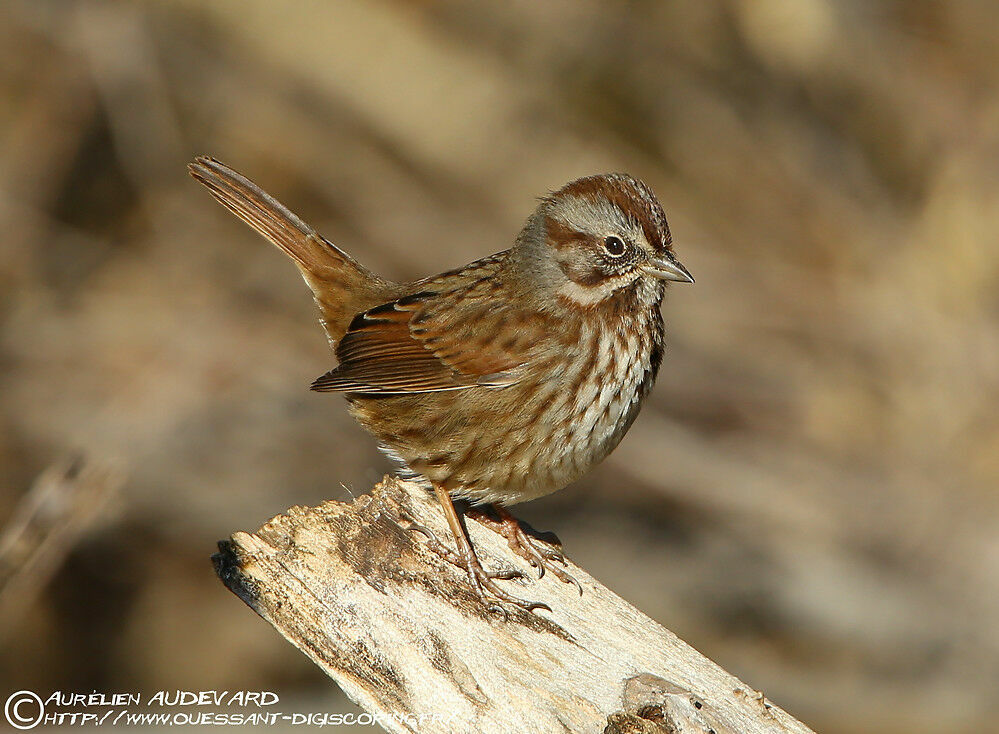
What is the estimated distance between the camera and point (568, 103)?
309 inches

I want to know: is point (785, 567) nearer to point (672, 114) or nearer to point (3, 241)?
point (672, 114)

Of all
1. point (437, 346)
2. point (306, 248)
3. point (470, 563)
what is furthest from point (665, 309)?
point (470, 563)

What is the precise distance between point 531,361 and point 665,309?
124 inches

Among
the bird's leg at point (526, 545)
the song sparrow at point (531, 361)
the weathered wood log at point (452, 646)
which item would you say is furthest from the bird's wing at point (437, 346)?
the weathered wood log at point (452, 646)

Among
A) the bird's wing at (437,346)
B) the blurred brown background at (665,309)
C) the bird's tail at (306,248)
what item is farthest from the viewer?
the blurred brown background at (665,309)

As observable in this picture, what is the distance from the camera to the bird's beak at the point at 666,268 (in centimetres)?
402

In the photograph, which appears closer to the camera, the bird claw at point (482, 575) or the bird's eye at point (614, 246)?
the bird claw at point (482, 575)

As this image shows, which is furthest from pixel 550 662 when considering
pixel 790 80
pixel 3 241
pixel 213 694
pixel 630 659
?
pixel 790 80

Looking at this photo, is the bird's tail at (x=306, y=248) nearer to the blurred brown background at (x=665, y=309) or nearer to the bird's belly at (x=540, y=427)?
the bird's belly at (x=540, y=427)

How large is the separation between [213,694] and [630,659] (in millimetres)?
3142

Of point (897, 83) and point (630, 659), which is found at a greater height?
point (897, 83)

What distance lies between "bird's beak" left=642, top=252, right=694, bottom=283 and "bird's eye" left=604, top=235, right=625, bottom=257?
9 cm

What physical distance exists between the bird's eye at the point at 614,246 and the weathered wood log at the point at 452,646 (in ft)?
3.69

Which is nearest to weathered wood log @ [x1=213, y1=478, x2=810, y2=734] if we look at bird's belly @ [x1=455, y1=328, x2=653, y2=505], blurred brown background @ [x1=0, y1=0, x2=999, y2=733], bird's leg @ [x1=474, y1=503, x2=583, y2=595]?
bird's leg @ [x1=474, y1=503, x2=583, y2=595]
